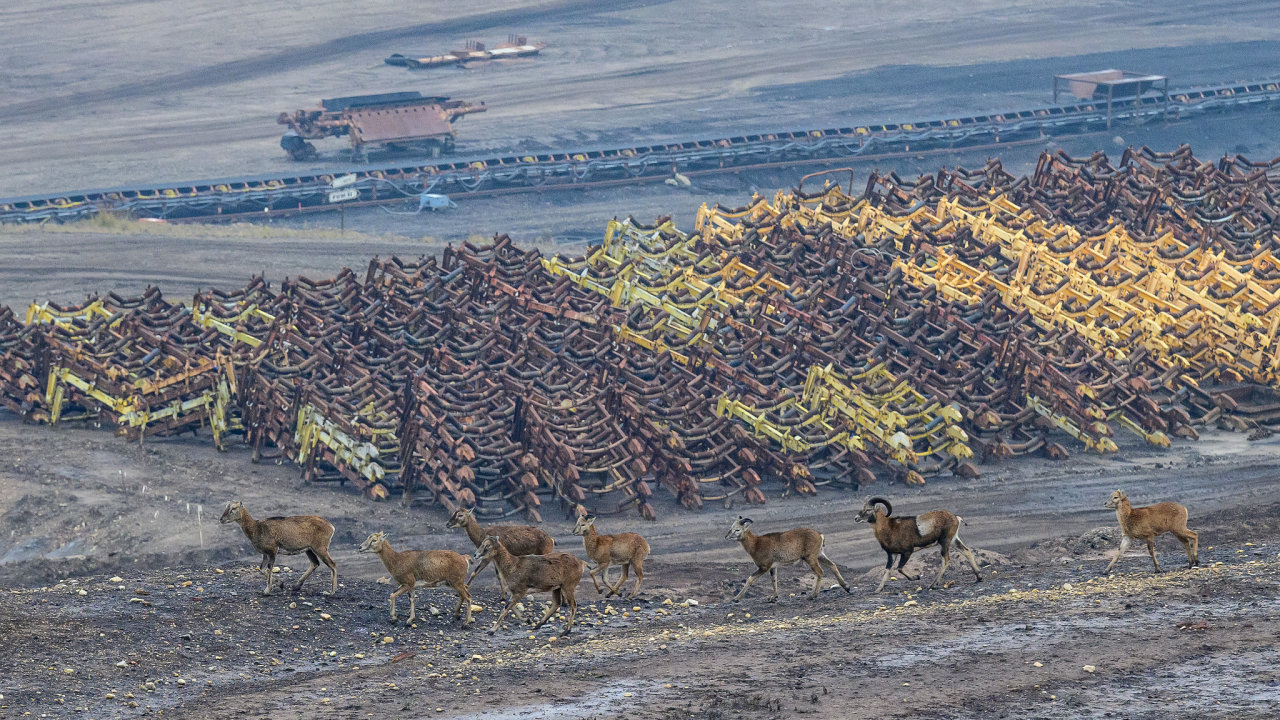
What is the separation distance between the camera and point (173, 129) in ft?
218

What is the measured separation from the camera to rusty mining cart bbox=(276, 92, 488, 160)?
59.8m

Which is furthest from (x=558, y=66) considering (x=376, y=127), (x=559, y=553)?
(x=559, y=553)

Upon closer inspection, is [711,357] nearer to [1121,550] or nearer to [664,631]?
[1121,550]

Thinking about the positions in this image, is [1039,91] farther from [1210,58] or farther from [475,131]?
[475,131]

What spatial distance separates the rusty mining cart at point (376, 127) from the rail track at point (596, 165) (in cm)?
252

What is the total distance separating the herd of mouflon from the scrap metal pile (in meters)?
5.41

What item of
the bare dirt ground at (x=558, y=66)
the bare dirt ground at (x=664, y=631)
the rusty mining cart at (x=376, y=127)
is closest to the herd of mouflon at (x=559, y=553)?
the bare dirt ground at (x=664, y=631)

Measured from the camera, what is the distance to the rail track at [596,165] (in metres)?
49.7

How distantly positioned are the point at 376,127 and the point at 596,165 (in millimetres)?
10108

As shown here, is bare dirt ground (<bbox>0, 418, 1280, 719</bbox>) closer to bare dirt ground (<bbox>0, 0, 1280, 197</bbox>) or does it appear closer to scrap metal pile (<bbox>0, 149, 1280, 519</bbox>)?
scrap metal pile (<bbox>0, 149, 1280, 519</bbox>)

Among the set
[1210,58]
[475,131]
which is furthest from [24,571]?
[1210,58]

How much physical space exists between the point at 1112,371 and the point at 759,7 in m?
67.6

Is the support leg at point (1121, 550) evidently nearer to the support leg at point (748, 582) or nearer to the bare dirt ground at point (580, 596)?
the bare dirt ground at point (580, 596)

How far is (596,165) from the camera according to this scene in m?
55.0
